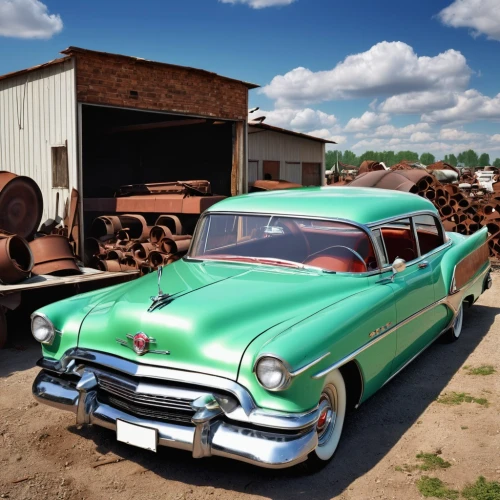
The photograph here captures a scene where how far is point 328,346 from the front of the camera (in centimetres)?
333

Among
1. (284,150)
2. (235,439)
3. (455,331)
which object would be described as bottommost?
(455,331)

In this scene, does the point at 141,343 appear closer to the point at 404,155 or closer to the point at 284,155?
the point at 284,155

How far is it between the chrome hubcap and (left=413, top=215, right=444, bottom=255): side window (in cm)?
220

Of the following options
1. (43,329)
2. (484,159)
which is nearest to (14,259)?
(43,329)

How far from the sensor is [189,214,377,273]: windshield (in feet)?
14.1

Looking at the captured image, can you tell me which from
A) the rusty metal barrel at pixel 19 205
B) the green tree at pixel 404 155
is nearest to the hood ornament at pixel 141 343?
the rusty metal barrel at pixel 19 205

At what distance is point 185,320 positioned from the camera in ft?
11.1

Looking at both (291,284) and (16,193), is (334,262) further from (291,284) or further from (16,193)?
(16,193)

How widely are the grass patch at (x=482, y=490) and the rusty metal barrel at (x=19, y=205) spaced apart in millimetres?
6732

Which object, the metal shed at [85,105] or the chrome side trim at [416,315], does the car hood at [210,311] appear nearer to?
the chrome side trim at [416,315]

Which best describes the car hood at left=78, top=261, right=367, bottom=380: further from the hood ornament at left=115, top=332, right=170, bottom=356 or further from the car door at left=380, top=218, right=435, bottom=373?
the car door at left=380, top=218, right=435, bottom=373

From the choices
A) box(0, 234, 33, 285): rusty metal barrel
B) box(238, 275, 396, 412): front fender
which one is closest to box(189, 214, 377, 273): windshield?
box(238, 275, 396, 412): front fender

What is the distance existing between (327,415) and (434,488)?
2.38ft

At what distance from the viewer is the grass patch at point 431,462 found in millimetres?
3568
